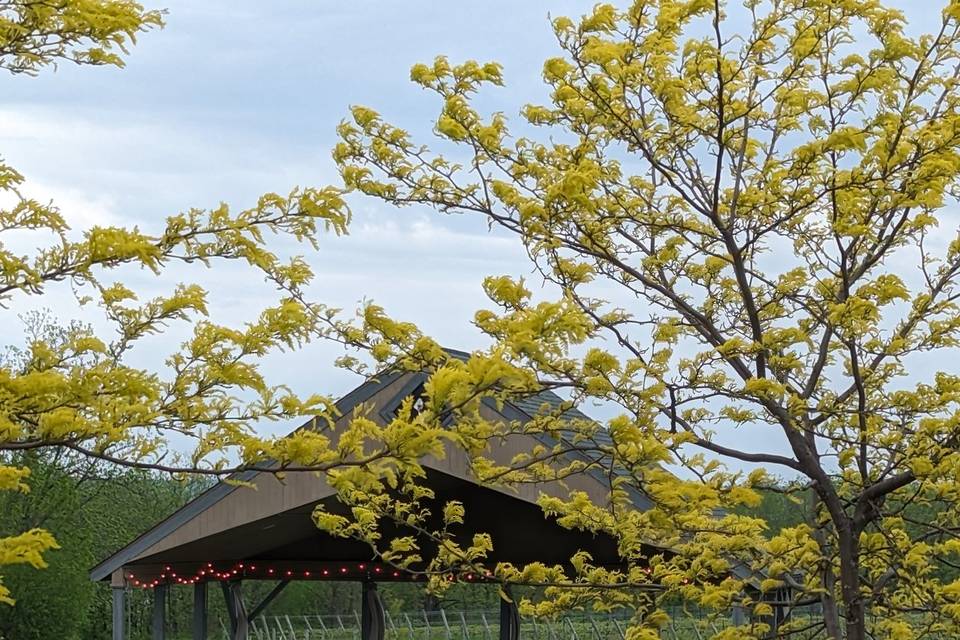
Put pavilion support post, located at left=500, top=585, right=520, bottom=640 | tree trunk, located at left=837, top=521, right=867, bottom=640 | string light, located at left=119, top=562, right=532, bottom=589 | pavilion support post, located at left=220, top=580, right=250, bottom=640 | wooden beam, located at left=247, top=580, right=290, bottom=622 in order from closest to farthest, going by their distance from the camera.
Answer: tree trunk, located at left=837, top=521, right=867, bottom=640 < pavilion support post, located at left=500, top=585, right=520, bottom=640 < string light, located at left=119, top=562, right=532, bottom=589 < pavilion support post, located at left=220, top=580, right=250, bottom=640 < wooden beam, located at left=247, top=580, right=290, bottom=622

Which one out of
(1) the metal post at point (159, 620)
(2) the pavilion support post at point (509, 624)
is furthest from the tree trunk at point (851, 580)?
(1) the metal post at point (159, 620)

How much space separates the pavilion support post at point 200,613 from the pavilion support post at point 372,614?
2248mm

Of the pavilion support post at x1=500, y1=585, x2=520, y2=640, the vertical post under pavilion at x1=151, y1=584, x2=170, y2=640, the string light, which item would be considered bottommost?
the pavilion support post at x1=500, y1=585, x2=520, y2=640

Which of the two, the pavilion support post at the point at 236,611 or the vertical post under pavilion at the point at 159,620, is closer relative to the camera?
the vertical post under pavilion at the point at 159,620

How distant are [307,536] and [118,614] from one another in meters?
2.99

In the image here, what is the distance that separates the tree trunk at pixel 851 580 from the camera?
26.0ft

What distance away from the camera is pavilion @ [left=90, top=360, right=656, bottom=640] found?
39.5 feet

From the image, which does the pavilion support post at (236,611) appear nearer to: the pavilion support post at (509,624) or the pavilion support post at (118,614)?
the pavilion support post at (118,614)

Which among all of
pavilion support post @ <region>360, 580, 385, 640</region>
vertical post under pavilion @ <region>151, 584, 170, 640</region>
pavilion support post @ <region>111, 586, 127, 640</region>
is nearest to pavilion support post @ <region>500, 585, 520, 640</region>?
pavilion support post @ <region>360, 580, 385, 640</region>

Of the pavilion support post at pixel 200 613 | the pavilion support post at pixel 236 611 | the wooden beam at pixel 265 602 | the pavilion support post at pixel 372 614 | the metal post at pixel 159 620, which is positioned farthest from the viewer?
the wooden beam at pixel 265 602

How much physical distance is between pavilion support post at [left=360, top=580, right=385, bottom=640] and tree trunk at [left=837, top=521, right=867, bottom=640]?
9427mm

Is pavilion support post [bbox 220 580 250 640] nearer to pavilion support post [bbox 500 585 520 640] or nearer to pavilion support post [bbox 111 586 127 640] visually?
pavilion support post [bbox 111 586 127 640]

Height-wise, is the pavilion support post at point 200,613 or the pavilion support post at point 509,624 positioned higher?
the pavilion support post at point 200,613

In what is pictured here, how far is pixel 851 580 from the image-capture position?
7.98m
